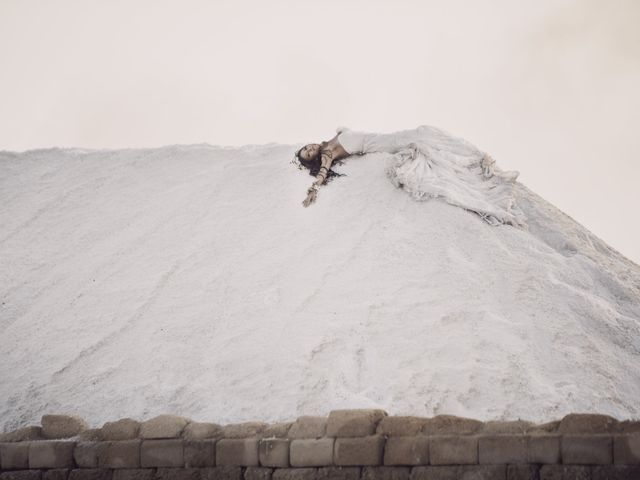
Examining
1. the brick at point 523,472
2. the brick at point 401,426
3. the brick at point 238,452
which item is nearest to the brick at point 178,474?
the brick at point 238,452

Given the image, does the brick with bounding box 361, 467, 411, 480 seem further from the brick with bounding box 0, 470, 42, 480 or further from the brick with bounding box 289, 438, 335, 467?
the brick with bounding box 0, 470, 42, 480

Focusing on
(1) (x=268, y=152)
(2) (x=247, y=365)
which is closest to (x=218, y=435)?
(2) (x=247, y=365)

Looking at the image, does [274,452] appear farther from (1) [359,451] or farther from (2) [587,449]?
(2) [587,449]

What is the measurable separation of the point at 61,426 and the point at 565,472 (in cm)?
345

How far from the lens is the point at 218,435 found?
5570mm

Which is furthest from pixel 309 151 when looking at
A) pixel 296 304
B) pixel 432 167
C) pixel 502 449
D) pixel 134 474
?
pixel 502 449

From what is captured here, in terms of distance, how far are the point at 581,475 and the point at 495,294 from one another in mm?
2469

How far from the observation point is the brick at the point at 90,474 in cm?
575

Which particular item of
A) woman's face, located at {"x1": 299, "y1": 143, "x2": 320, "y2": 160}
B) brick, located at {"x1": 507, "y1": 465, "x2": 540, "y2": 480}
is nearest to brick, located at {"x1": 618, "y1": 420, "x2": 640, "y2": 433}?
brick, located at {"x1": 507, "y1": 465, "x2": 540, "y2": 480}

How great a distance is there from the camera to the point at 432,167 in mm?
8461

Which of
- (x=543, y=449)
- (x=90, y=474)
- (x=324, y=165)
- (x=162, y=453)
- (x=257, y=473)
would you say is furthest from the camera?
(x=324, y=165)

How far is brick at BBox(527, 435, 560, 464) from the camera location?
4.58 meters

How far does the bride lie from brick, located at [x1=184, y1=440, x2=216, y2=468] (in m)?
3.44

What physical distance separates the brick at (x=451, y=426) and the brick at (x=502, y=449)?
0.09 m
